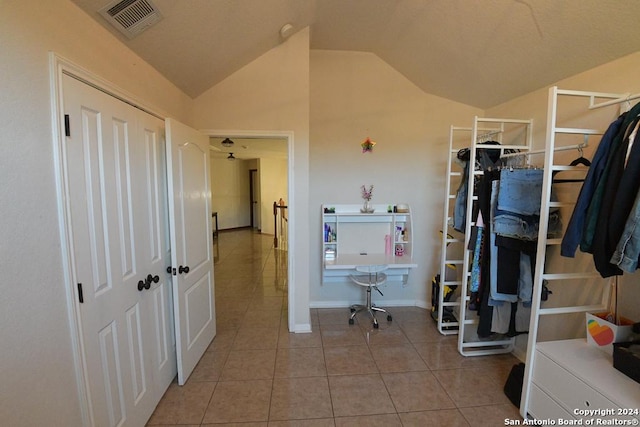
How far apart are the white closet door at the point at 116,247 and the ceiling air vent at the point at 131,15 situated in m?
0.39

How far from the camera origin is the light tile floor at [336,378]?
6.10 feet

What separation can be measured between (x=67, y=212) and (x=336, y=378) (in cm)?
214

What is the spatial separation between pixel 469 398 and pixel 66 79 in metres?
3.13

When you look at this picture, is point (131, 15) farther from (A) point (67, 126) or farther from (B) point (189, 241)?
(B) point (189, 241)

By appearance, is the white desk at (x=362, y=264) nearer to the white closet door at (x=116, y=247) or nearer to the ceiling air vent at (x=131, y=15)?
the white closet door at (x=116, y=247)

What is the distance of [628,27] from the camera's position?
1.54m

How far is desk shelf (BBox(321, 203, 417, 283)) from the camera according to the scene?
10.8ft

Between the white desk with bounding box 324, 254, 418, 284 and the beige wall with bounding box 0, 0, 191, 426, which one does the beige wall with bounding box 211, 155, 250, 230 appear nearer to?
the white desk with bounding box 324, 254, 418, 284

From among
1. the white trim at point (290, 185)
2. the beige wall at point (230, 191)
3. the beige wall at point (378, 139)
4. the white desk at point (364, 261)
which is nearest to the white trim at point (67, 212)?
the white trim at point (290, 185)

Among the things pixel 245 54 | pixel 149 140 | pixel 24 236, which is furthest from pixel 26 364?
pixel 245 54

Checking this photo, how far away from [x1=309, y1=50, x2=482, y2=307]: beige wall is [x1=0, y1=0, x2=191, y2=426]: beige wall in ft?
7.85

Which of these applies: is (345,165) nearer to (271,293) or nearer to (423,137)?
(423,137)

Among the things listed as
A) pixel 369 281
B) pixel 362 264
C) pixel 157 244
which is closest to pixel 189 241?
pixel 157 244

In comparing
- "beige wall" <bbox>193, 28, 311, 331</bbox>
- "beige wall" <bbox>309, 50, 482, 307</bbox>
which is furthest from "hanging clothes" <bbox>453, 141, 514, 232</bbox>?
"beige wall" <bbox>193, 28, 311, 331</bbox>
